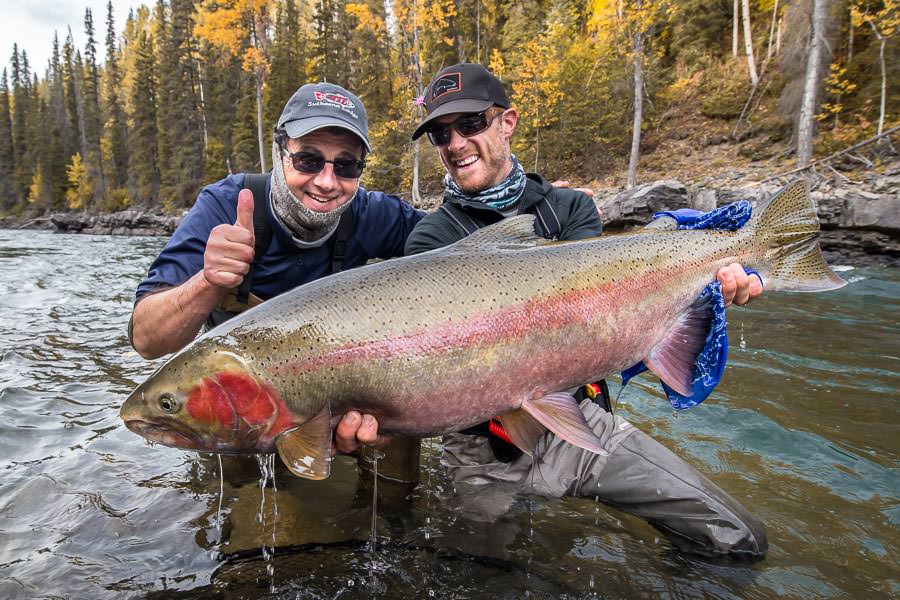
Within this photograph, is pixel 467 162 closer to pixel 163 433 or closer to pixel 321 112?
pixel 321 112

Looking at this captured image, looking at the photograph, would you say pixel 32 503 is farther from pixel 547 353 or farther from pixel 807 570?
pixel 807 570

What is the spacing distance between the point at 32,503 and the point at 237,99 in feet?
147

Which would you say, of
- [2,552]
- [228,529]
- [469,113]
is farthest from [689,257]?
[2,552]

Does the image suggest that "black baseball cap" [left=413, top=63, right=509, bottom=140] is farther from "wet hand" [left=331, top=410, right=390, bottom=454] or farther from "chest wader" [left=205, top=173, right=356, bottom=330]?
"wet hand" [left=331, top=410, right=390, bottom=454]

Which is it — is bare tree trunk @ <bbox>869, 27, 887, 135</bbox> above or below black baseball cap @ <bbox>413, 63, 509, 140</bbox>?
above

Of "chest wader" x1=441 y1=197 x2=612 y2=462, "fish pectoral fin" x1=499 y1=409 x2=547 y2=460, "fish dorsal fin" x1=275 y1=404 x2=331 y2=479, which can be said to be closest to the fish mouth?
"fish dorsal fin" x1=275 y1=404 x2=331 y2=479

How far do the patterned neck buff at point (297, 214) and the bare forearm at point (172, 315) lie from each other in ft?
2.56

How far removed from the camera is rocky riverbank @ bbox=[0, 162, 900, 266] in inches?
445

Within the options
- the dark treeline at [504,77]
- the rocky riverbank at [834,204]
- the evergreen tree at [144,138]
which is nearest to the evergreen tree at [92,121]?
the dark treeline at [504,77]

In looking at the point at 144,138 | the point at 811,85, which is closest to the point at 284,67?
Answer: the point at 144,138

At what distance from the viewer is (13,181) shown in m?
54.5

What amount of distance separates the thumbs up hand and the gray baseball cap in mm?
946

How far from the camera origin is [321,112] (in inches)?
114

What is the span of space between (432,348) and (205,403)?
80 cm
